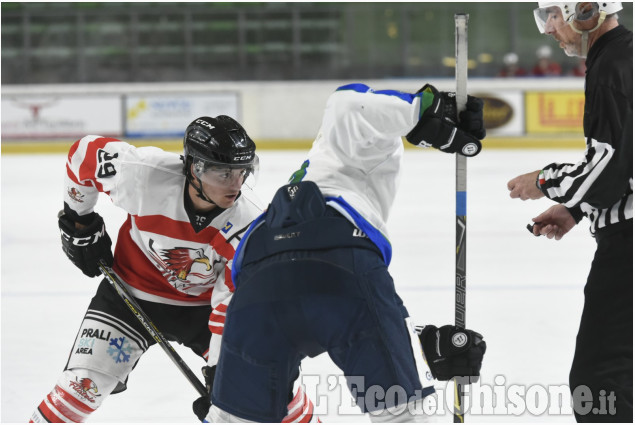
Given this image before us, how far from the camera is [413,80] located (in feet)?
34.7

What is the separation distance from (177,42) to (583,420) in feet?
31.7

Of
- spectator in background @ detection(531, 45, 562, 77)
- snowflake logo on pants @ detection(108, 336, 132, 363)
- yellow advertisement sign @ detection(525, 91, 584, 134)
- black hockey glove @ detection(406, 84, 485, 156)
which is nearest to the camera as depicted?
black hockey glove @ detection(406, 84, 485, 156)

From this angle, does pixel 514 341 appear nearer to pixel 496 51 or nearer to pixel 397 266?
pixel 397 266

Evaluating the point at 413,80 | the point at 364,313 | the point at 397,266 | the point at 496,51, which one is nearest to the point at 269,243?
the point at 364,313

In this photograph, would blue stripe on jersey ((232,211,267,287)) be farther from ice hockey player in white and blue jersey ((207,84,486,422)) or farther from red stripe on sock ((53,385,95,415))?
red stripe on sock ((53,385,95,415))

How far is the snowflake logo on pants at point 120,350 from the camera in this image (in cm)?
230

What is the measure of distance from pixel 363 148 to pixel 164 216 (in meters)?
0.82

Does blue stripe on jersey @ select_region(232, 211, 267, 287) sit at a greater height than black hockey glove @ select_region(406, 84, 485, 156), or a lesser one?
lesser

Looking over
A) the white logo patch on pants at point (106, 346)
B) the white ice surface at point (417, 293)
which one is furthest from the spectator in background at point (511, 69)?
the white logo patch on pants at point (106, 346)

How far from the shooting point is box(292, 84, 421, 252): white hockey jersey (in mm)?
1708

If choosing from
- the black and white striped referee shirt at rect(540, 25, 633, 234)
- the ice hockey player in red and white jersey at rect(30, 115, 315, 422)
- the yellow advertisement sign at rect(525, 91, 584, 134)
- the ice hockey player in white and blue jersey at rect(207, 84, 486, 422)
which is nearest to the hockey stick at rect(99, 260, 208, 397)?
the ice hockey player in red and white jersey at rect(30, 115, 315, 422)

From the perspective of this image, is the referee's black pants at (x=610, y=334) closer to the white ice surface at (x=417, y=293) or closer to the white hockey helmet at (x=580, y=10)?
the white hockey helmet at (x=580, y=10)

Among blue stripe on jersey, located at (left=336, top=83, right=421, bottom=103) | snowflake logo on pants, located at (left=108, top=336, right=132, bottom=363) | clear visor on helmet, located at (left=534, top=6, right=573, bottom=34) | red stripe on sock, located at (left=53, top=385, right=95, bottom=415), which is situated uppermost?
clear visor on helmet, located at (left=534, top=6, right=573, bottom=34)

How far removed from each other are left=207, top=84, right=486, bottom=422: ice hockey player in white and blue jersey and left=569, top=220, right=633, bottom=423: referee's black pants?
1.01 ft
